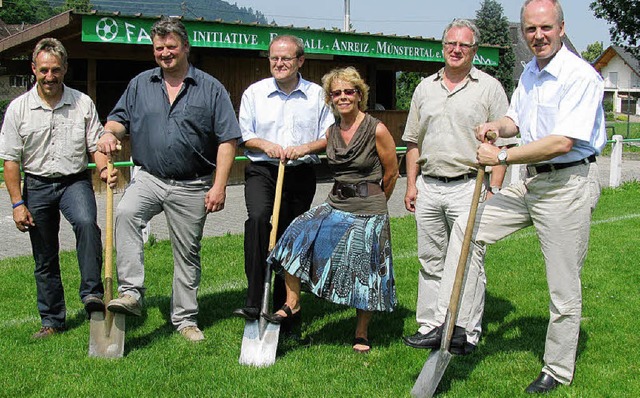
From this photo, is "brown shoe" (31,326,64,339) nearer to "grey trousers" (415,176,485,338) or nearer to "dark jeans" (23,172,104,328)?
"dark jeans" (23,172,104,328)

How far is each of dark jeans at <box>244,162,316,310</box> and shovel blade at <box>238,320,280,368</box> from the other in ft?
0.74

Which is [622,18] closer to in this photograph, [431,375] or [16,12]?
[431,375]

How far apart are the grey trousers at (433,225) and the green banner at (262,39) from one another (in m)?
9.26

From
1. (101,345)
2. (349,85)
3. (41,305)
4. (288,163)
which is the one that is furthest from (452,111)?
(41,305)

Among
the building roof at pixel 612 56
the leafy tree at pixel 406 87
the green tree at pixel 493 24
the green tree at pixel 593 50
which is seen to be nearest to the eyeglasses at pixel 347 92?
the leafy tree at pixel 406 87

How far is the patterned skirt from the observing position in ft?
17.3

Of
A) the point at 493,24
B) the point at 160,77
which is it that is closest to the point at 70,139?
the point at 160,77

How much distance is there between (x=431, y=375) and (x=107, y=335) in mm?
2219

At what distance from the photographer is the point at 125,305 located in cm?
518

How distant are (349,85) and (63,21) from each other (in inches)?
423

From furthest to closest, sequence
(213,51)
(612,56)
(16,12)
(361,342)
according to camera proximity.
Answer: (16,12) < (612,56) < (213,51) < (361,342)

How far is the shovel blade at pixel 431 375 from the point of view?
4.49 metres

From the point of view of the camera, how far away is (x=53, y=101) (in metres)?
5.75

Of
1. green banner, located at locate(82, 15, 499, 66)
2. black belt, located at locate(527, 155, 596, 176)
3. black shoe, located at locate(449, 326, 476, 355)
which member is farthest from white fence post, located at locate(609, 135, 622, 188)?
black shoe, located at locate(449, 326, 476, 355)
